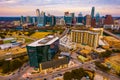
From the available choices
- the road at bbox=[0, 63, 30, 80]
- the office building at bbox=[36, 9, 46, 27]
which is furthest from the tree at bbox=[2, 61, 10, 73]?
the office building at bbox=[36, 9, 46, 27]

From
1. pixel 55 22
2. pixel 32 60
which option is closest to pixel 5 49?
pixel 32 60

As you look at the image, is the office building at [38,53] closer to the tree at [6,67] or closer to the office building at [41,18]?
the tree at [6,67]

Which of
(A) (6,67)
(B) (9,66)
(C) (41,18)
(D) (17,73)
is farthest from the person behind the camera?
(C) (41,18)

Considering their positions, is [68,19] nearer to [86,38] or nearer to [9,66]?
[86,38]

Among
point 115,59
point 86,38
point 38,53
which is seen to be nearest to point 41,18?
point 86,38

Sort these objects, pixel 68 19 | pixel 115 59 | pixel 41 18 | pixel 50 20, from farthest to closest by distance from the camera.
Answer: pixel 68 19
pixel 50 20
pixel 41 18
pixel 115 59

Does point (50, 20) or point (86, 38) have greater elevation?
point (50, 20)

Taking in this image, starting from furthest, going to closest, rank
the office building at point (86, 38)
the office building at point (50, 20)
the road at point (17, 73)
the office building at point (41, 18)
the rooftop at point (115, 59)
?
the office building at point (50, 20) < the office building at point (41, 18) < the office building at point (86, 38) < the rooftop at point (115, 59) < the road at point (17, 73)

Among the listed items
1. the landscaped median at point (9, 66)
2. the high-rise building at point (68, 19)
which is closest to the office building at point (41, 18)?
the high-rise building at point (68, 19)

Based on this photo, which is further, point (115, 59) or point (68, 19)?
point (68, 19)

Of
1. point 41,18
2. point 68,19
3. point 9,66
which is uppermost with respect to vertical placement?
point 41,18

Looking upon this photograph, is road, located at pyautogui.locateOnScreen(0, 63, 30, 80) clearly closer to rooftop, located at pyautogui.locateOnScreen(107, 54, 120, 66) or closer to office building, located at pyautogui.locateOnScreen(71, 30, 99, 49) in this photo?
rooftop, located at pyautogui.locateOnScreen(107, 54, 120, 66)
